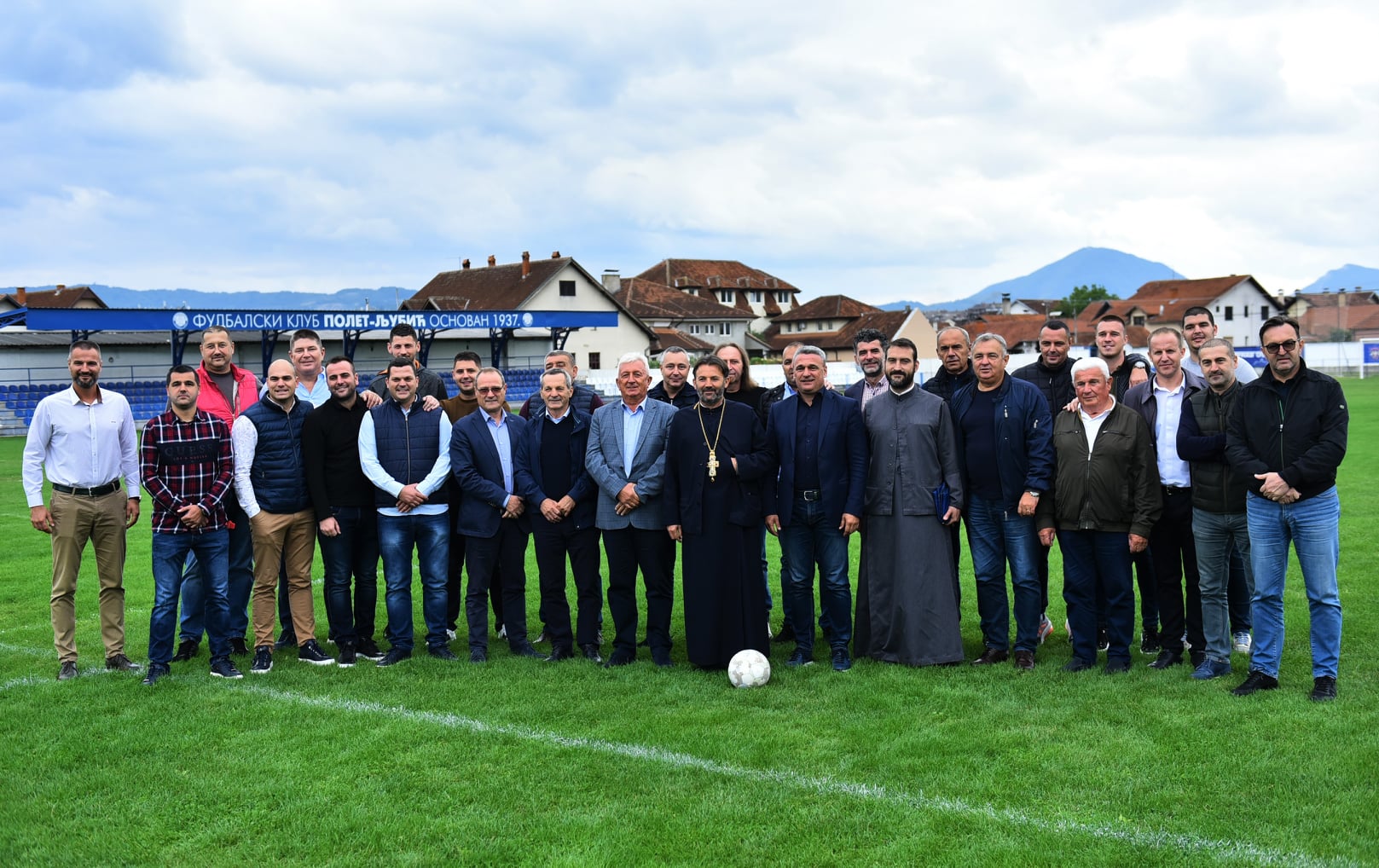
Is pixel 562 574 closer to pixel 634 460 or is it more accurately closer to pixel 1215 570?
pixel 634 460

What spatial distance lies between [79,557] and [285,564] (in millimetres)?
1254

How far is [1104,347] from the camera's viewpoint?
724 centimetres

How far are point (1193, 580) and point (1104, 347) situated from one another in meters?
1.66

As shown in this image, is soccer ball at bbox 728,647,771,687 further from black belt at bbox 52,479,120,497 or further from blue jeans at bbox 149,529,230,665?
black belt at bbox 52,479,120,497

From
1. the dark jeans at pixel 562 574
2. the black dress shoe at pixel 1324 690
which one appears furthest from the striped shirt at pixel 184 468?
the black dress shoe at pixel 1324 690

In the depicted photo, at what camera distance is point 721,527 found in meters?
6.84

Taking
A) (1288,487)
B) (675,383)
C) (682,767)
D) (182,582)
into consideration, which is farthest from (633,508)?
(1288,487)

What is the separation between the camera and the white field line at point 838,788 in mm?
4051

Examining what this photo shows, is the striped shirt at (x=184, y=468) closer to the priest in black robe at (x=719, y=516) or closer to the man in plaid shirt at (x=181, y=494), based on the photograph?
the man in plaid shirt at (x=181, y=494)

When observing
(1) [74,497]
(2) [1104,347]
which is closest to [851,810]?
(2) [1104,347]

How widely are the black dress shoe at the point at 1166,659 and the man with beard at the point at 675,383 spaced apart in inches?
132

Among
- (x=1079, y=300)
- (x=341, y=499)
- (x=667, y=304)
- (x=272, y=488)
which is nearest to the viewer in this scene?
(x=272, y=488)

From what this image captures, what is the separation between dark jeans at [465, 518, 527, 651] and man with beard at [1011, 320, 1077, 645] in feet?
11.6

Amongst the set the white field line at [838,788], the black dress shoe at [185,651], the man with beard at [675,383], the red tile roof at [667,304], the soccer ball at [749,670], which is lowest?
the white field line at [838,788]
